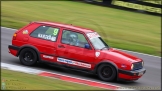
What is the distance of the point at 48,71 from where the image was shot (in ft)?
39.7

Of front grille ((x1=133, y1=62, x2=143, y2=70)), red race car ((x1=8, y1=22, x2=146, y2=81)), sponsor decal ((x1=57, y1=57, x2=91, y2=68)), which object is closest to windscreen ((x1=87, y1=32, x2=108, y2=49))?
red race car ((x1=8, y1=22, x2=146, y2=81))

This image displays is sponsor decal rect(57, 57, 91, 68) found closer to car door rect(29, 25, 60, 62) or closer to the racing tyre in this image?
car door rect(29, 25, 60, 62)

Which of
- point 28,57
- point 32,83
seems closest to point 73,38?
point 28,57

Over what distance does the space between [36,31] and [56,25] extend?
70 cm

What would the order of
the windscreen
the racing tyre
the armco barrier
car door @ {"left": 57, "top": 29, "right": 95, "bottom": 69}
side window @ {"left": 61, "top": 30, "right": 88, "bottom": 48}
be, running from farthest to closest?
1. the armco barrier
2. the windscreen
3. side window @ {"left": 61, "top": 30, "right": 88, "bottom": 48}
4. car door @ {"left": 57, "top": 29, "right": 95, "bottom": 69}
5. the racing tyre

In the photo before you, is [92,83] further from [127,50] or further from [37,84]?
[127,50]

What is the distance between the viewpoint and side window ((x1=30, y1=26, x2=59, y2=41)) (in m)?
12.3

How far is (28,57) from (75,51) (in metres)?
1.59

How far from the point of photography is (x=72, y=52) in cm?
1194

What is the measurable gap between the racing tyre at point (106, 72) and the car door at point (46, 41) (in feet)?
4.97

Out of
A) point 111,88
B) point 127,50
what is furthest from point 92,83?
point 127,50

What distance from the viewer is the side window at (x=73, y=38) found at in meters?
12.0

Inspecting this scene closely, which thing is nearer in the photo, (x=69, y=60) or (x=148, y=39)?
(x=69, y=60)

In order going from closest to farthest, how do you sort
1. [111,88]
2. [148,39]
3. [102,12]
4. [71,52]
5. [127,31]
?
[111,88] → [71,52] → [148,39] → [127,31] → [102,12]
